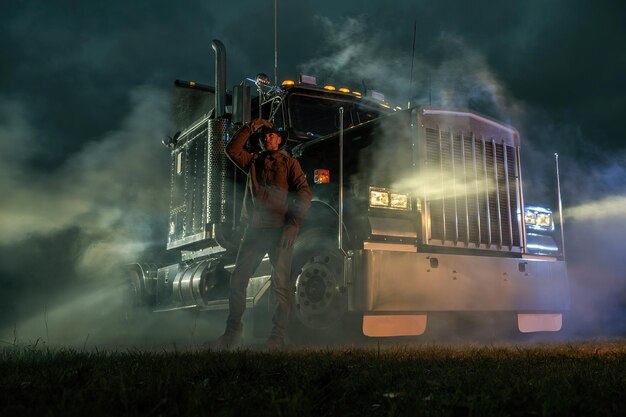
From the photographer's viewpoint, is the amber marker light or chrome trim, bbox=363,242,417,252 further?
the amber marker light

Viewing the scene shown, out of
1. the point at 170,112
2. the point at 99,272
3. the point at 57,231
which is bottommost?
the point at 99,272

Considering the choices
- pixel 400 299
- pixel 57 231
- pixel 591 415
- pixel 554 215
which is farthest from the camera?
pixel 57 231

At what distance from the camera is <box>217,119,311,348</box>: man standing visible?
19.4ft

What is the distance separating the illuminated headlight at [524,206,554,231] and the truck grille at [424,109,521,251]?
238 millimetres

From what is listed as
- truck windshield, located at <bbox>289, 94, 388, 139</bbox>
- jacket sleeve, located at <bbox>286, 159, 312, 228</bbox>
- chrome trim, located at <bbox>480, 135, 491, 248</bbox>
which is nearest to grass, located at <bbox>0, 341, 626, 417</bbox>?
jacket sleeve, located at <bbox>286, 159, 312, 228</bbox>

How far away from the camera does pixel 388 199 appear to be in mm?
6348

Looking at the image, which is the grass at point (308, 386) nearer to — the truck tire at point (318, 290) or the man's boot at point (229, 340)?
the man's boot at point (229, 340)

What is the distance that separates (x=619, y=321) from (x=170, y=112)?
25.4 ft

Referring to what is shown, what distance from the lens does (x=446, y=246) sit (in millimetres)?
6566

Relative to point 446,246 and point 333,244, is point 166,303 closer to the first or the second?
point 333,244

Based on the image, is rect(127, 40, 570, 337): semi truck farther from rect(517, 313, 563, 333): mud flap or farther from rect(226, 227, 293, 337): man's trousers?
rect(226, 227, 293, 337): man's trousers

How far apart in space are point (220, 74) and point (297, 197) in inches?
102

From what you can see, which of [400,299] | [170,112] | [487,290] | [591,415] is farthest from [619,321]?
[591,415]

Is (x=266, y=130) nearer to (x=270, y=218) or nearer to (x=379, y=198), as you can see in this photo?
(x=270, y=218)
